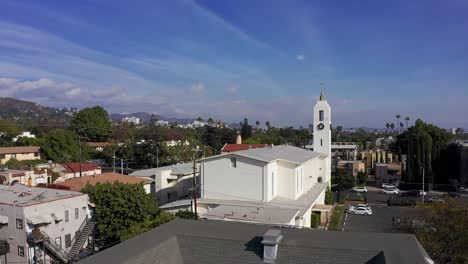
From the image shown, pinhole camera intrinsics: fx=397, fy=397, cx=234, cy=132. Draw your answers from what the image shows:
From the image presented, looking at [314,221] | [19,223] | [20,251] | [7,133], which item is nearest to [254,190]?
[314,221]

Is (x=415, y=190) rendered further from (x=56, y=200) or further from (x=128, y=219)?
(x=56, y=200)

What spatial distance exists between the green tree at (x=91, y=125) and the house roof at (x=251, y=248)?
76.6m

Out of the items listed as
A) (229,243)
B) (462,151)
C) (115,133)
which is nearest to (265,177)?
(229,243)

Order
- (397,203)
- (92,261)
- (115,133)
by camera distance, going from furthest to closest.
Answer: (115,133) < (397,203) < (92,261)

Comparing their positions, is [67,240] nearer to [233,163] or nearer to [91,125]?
[233,163]

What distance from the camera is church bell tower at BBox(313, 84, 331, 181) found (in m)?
44.9

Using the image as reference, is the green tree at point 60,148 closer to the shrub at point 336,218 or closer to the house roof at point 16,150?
the house roof at point 16,150

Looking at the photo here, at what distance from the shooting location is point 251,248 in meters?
12.7

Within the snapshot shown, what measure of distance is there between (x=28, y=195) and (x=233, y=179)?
13305 mm

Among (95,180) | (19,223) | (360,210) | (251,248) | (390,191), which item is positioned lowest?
(390,191)

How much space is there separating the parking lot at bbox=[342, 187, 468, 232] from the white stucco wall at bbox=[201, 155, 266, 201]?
27.8ft

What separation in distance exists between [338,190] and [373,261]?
131 ft

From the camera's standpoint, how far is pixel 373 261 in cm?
1153

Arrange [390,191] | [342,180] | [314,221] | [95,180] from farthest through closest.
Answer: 1. [342,180]
2. [390,191]
3. [95,180]
4. [314,221]
